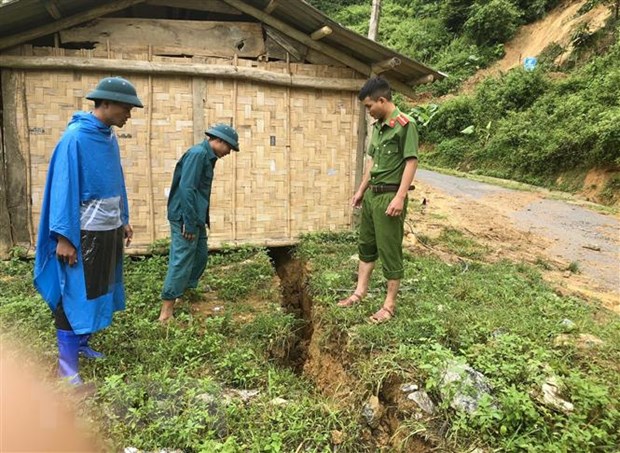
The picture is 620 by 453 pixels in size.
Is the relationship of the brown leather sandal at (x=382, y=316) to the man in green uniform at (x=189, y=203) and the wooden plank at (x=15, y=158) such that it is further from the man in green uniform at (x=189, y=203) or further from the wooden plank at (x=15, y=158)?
the wooden plank at (x=15, y=158)

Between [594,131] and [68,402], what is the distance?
13.5 m

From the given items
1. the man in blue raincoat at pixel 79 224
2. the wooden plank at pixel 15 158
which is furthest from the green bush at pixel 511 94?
the man in blue raincoat at pixel 79 224

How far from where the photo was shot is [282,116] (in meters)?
6.18

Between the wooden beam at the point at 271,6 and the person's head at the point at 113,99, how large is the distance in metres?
2.99

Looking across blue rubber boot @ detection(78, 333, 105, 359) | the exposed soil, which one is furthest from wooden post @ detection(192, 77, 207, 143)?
the exposed soil

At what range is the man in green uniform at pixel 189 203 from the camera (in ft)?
13.0

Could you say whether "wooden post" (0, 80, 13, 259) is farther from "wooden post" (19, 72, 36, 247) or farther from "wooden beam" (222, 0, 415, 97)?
"wooden beam" (222, 0, 415, 97)

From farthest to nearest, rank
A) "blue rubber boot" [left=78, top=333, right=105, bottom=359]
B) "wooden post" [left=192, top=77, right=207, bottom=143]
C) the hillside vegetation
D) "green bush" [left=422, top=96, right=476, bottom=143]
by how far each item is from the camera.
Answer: "green bush" [left=422, top=96, right=476, bottom=143]
the hillside vegetation
"wooden post" [left=192, top=77, right=207, bottom=143]
"blue rubber boot" [left=78, top=333, right=105, bottom=359]

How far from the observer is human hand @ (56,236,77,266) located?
9.91 feet

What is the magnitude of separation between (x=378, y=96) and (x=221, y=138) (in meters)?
1.40

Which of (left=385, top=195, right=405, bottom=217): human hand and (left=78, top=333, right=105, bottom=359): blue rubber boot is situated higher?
(left=385, top=195, right=405, bottom=217): human hand

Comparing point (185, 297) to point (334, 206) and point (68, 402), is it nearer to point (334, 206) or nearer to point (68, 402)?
point (68, 402)

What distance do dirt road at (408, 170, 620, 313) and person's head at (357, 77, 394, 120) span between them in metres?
3.37

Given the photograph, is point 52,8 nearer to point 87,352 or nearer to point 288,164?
point 288,164
